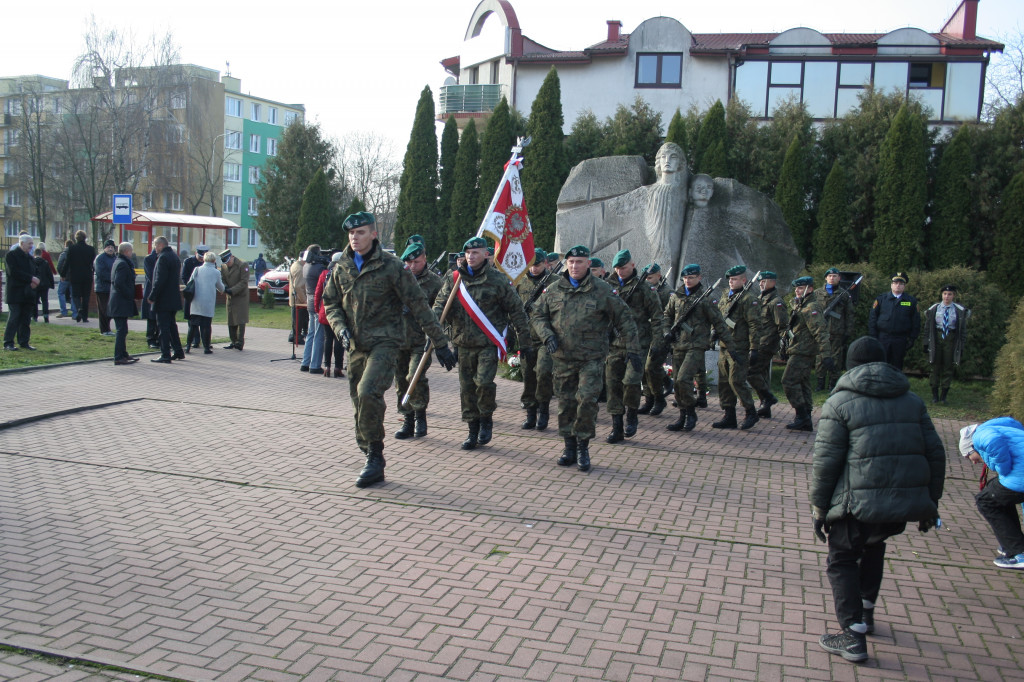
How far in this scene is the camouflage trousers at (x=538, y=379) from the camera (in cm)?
916

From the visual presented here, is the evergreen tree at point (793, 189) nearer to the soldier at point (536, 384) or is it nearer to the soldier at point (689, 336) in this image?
the soldier at point (689, 336)

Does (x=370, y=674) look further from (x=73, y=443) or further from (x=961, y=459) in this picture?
(x=961, y=459)

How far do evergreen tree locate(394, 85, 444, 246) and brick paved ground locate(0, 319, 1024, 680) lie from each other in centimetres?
2000

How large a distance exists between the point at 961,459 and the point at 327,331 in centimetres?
871

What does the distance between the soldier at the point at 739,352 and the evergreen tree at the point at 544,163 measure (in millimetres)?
14482

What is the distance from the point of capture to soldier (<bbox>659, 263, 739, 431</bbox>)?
9750 millimetres

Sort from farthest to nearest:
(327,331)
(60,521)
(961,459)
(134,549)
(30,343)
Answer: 1. (30,343)
2. (327,331)
3. (961,459)
4. (60,521)
5. (134,549)

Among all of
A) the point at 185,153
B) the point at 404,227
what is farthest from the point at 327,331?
the point at 185,153

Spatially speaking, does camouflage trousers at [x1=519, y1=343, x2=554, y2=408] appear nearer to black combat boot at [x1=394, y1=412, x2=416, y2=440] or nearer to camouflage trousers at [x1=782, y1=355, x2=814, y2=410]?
black combat boot at [x1=394, y1=412, x2=416, y2=440]

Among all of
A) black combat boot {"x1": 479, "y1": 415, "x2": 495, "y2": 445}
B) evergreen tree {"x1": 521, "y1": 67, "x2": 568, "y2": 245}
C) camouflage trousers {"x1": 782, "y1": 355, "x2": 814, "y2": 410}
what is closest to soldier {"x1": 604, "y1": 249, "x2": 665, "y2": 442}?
black combat boot {"x1": 479, "y1": 415, "x2": 495, "y2": 445}

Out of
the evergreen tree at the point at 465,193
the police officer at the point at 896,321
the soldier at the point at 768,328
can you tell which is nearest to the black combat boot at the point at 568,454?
the soldier at the point at 768,328

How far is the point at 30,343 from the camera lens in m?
14.8

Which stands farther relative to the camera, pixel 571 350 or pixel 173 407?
pixel 173 407

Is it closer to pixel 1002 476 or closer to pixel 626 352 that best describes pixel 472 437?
pixel 626 352
